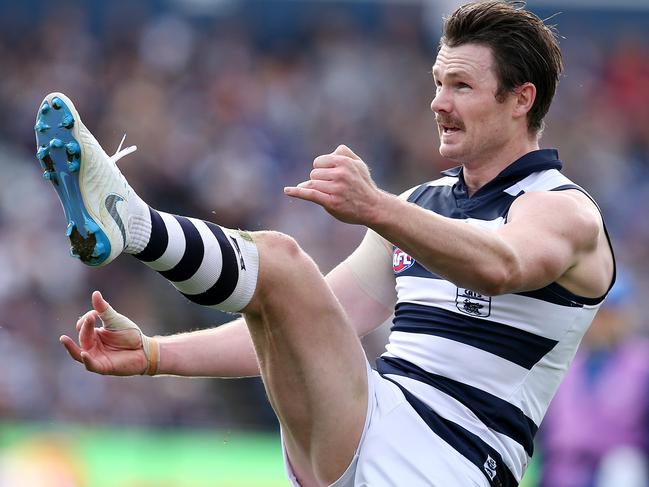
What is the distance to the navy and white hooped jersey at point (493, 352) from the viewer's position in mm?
4172

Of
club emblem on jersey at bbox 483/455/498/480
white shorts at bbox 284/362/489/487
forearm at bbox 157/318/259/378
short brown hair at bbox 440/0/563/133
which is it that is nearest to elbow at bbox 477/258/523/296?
white shorts at bbox 284/362/489/487

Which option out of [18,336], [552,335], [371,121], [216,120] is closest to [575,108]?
[371,121]

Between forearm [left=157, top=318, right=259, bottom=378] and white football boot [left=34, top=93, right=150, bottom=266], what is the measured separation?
872 millimetres

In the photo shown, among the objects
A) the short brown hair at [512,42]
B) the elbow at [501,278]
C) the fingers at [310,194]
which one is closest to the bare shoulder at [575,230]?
the elbow at [501,278]

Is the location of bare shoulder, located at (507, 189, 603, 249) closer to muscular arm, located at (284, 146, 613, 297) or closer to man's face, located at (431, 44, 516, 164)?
muscular arm, located at (284, 146, 613, 297)

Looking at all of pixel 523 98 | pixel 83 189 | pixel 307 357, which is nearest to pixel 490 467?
pixel 307 357

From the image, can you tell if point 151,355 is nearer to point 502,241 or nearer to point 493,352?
point 493,352

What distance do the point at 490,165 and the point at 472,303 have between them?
21.2 inches

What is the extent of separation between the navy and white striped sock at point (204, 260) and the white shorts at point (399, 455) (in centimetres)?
61

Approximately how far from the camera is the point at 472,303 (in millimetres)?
4203

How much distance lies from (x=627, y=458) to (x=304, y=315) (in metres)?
3.69

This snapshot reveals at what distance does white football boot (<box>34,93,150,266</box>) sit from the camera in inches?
143

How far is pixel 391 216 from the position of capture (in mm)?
3459

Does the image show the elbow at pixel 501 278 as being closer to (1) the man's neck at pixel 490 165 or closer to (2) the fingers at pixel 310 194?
(2) the fingers at pixel 310 194
